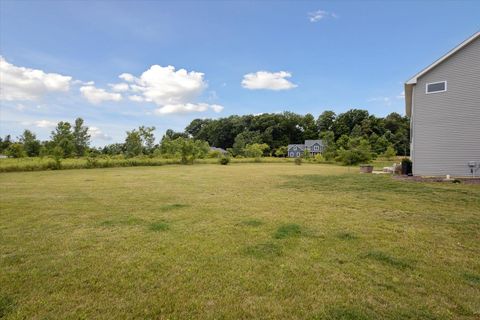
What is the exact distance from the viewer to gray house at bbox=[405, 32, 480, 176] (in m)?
11.2

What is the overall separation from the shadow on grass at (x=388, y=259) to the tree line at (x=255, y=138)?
25648 millimetres

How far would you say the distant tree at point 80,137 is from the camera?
32.6 meters

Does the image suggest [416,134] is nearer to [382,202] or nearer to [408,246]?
[382,202]

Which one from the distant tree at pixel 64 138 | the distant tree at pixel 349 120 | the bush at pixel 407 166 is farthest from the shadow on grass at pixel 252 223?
the distant tree at pixel 349 120

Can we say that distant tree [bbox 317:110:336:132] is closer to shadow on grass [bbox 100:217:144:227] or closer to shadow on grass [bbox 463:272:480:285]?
shadow on grass [bbox 100:217:144:227]

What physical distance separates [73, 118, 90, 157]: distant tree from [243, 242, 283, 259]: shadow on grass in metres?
34.2

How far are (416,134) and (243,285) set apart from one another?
43.1 feet

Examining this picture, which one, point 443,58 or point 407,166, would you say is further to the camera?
point 407,166

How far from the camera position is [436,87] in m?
12.0

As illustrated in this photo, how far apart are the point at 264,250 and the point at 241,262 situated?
0.53 metres

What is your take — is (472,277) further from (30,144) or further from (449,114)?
(30,144)

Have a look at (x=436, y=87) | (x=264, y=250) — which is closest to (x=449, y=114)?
(x=436, y=87)

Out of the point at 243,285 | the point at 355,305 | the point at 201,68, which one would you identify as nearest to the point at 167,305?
the point at 243,285

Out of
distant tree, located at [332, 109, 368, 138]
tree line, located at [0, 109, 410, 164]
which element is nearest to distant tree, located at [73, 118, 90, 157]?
tree line, located at [0, 109, 410, 164]
